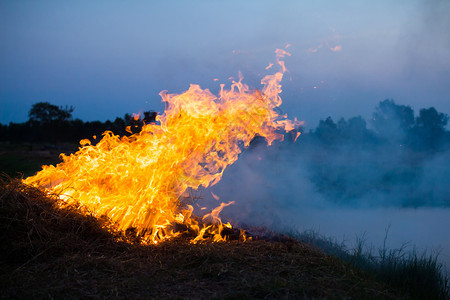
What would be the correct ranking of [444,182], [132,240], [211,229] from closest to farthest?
[132,240] < [211,229] < [444,182]

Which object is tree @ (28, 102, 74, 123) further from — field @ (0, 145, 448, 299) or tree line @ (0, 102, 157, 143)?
field @ (0, 145, 448, 299)

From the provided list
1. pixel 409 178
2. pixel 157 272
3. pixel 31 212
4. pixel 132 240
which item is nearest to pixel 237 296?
pixel 157 272

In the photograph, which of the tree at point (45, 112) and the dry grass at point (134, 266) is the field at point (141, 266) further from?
the tree at point (45, 112)

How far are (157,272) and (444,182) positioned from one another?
1100cm

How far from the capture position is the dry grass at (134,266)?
3.61 m

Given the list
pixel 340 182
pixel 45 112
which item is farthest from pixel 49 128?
pixel 340 182

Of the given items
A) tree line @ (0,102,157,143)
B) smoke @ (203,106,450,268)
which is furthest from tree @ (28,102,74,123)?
smoke @ (203,106,450,268)

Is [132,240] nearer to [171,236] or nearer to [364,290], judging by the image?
[171,236]

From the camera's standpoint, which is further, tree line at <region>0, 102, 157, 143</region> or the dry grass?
tree line at <region>0, 102, 157, 143</region>

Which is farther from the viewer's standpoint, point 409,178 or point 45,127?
point 45,127

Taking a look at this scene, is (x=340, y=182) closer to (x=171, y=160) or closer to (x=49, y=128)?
(x=171, y=160)

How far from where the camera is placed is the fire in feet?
19.6

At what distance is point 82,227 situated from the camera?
17.3 feet

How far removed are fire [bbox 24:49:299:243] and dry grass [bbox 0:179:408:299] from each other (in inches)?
22.0
